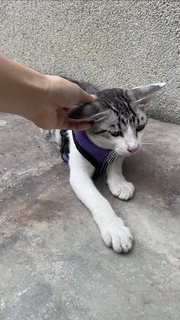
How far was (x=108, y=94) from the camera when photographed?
5.56 feet

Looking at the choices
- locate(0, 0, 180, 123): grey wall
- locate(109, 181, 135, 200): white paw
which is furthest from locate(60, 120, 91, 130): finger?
locate(0, 0, 180, 123): grey wall

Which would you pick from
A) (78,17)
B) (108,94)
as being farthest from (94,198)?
(78,17)

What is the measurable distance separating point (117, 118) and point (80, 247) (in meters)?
0.48

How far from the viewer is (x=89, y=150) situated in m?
1.72

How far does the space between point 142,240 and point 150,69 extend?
3.28 ft

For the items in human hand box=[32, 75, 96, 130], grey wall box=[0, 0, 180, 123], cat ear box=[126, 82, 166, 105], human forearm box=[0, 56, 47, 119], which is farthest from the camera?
grey wall box=[0, 0, 180, 123]

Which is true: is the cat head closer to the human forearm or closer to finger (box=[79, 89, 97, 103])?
finger (box=[79, 89, 97, 103])

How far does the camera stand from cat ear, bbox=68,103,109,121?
1564 mm

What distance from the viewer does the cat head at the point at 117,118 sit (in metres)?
1.57

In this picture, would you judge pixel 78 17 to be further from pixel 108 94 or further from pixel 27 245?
pixel 27 245

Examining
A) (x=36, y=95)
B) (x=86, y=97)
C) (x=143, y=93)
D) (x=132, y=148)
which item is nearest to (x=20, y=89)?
(x=36, y=95)

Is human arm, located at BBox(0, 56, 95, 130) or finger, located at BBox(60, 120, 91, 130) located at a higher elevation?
human arm, located at BBox(0, 56, 95, 130)

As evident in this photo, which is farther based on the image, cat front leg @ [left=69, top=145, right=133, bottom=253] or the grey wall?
the grey wall

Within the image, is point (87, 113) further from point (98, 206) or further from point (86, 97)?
point (98, 206)
